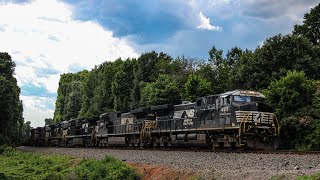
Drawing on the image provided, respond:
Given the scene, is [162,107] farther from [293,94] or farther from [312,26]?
[312,26]

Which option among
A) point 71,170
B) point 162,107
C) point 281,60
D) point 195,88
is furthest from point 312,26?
point 71,170

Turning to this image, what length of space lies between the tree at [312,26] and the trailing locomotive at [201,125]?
80.6 ft

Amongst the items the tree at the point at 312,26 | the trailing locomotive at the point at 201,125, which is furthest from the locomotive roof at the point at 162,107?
the tree at the point at 312,26

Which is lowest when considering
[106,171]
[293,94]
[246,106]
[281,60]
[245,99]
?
[106,171]

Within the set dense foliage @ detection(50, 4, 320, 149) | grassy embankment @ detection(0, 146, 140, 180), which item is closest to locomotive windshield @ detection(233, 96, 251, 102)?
dense foliage @ detection(50, 4, 320, 149)

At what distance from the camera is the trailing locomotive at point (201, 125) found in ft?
63.1

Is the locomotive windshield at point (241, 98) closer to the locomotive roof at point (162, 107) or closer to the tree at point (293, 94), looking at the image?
the tree at point (293, 94)

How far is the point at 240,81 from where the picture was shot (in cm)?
3762

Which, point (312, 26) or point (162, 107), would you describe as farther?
Result: point (312, 26)

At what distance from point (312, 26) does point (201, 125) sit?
92.7ft

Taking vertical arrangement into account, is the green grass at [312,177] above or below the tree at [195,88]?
below

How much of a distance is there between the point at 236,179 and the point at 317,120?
50.3 feet

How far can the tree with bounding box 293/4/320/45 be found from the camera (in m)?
42.9

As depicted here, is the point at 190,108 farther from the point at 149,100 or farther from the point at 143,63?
the point at 143,63
